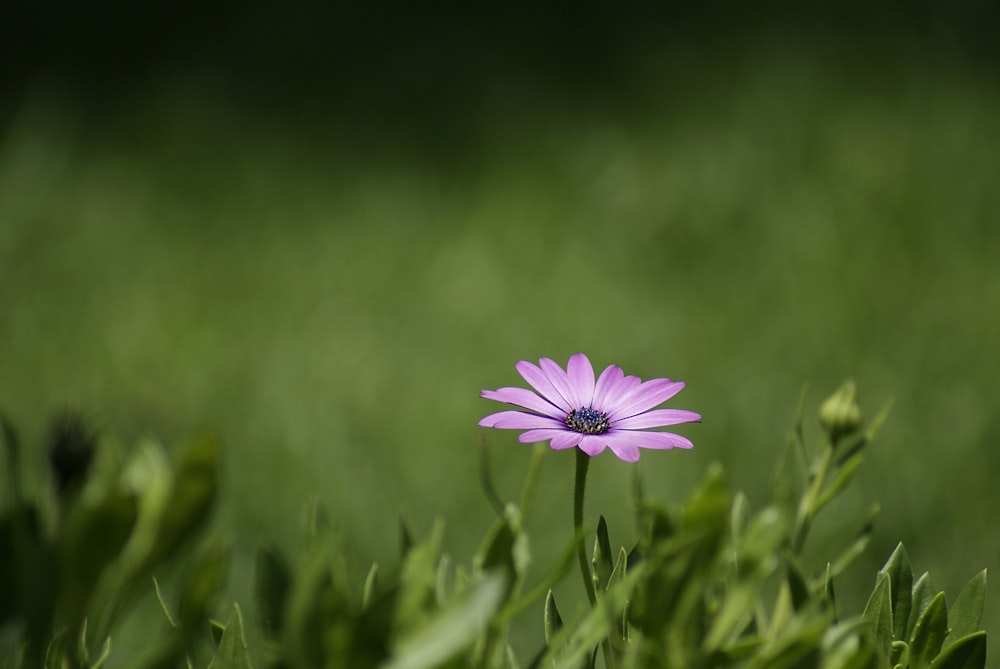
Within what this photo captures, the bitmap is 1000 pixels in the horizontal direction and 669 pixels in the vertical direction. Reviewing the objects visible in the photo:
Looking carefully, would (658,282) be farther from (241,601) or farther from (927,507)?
(241,601)

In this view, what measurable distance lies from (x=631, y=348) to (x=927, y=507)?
56 cm

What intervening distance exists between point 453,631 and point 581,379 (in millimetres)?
216

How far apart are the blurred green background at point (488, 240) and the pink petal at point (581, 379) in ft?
3.15

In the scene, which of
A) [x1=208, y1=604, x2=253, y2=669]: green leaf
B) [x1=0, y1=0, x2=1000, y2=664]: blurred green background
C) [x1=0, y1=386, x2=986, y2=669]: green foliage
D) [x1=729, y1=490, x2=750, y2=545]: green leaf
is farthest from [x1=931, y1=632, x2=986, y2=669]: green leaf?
[x1=0, y1=0, x2=1000, y2=664]: blurred green background

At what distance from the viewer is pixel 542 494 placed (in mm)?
→ 1643

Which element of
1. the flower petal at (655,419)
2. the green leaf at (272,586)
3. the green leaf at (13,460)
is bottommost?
the green leaf at (272,586)

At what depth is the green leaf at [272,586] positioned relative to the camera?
46cm

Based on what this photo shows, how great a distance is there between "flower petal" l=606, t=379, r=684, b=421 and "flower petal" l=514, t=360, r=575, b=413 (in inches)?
1.0

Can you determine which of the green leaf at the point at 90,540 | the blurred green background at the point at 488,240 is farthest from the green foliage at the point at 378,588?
the blurred green background at the point at 488,240

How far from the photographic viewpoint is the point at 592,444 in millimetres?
482

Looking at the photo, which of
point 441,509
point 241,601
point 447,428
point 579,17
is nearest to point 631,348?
point 447,428

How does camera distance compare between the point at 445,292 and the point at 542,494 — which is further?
the point at 445,292

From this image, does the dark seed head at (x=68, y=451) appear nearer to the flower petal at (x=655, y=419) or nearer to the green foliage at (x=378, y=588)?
the green foliage at (x=378, y=588)

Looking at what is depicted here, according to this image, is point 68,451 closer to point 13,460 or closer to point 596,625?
point 13,460
